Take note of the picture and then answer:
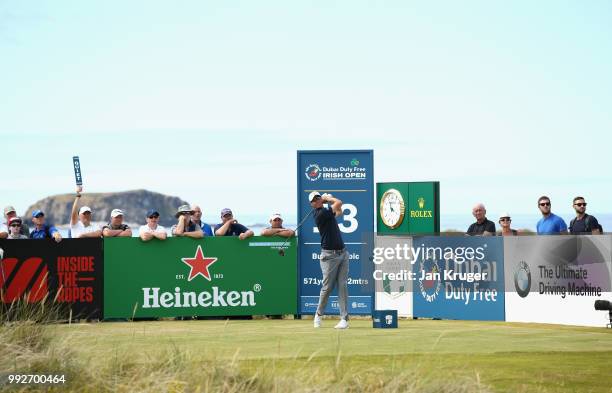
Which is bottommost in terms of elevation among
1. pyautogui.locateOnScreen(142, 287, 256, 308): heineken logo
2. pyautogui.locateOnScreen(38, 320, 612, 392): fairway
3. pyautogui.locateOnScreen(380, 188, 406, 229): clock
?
pyautogui.locateOnScreen(38, 320, 612, 392): fairway

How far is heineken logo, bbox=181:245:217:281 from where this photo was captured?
20.7 meters

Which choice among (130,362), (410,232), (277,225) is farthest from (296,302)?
(130,362)

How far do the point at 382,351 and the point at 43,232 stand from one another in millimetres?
9080

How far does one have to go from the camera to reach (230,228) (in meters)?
21.1

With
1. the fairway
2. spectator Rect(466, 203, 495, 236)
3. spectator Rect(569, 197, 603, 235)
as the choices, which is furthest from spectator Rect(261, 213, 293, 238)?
spectator Rect(569, 197, 603, 235)

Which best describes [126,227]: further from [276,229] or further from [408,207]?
[408,207]

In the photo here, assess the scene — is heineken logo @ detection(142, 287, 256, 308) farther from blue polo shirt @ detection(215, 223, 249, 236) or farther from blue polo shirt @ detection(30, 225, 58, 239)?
blue polo shirt @ detection(30, 225, 58, 239)

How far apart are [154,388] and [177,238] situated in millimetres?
11802

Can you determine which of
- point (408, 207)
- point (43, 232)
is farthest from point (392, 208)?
point (43, 232)

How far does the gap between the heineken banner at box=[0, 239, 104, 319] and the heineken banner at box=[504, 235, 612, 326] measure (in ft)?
27.1

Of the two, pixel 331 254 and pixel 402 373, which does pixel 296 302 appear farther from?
pixel 402 373

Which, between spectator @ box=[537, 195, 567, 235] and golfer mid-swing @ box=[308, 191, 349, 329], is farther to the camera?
spectator @ box=[537, 195, 567, 235]

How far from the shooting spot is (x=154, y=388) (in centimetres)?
900

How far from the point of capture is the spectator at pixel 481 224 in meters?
20.8
